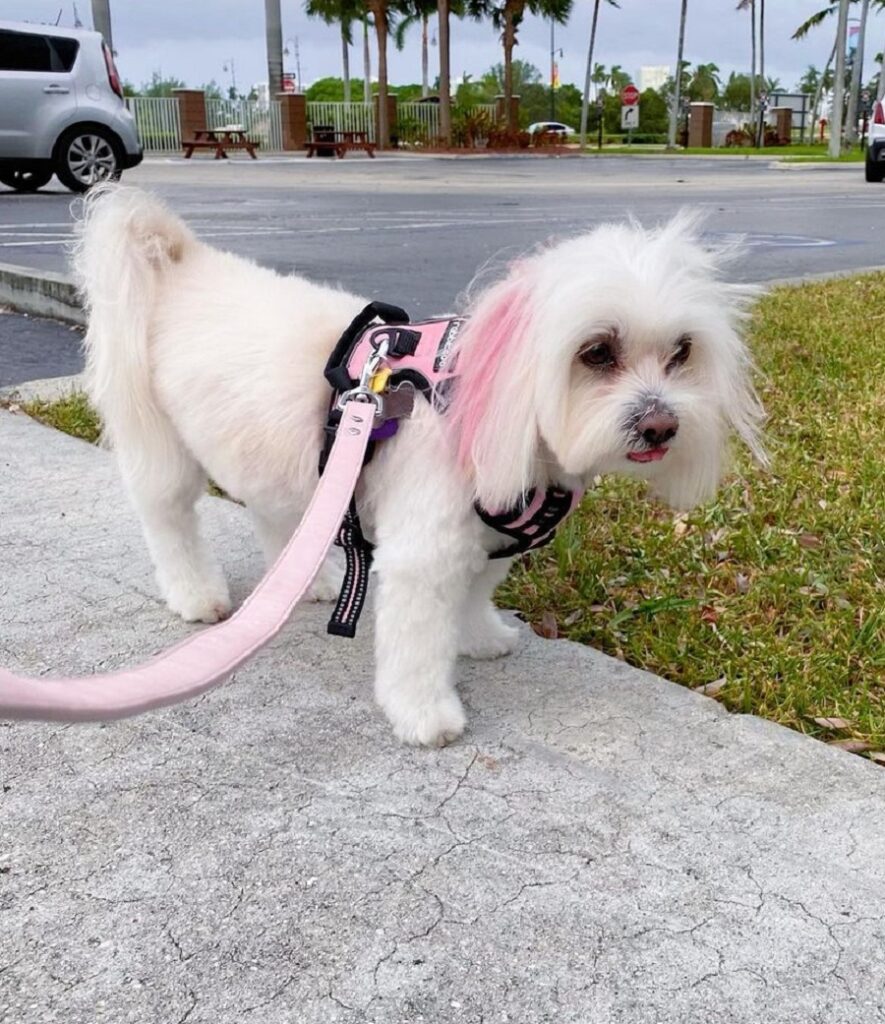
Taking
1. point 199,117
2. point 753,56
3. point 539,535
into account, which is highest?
point 753,56

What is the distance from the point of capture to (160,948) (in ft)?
6.23

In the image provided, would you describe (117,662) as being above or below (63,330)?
below

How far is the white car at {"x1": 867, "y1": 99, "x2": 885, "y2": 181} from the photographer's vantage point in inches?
795

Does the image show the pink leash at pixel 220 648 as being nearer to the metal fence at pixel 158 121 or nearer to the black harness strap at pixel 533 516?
the black harness strap at pixel 533 516

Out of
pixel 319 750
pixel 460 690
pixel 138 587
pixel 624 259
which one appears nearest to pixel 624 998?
pixel 319 750

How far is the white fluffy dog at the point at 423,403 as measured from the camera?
2189 mm

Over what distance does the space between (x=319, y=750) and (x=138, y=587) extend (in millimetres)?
1164

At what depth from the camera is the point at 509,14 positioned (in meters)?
48.5

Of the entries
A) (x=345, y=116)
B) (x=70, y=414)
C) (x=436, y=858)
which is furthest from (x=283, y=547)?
(x=345, y=116)

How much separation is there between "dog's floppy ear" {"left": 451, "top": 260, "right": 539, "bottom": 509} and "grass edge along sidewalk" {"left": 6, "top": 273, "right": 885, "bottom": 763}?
991 mm

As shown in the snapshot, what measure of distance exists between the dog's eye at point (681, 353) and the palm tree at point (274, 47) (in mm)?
37725

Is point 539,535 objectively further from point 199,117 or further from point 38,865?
point 199,117

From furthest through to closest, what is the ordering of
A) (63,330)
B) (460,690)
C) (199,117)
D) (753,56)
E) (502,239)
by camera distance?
(753,56), (199,117), (502,239), (63,330), (460,690)

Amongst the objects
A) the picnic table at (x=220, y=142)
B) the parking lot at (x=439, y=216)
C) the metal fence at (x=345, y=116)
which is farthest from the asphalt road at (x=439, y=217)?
the metal fence at (x=345, y=116)
